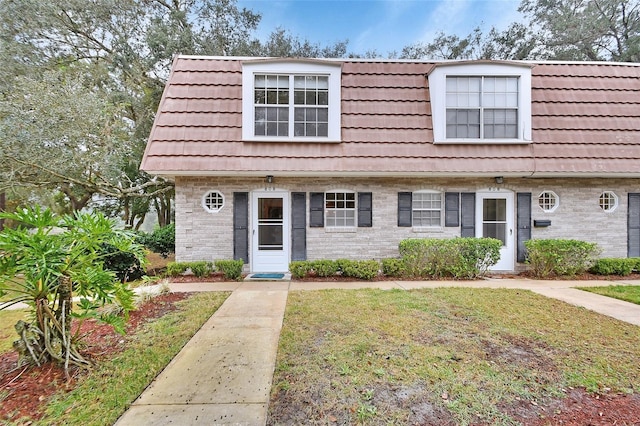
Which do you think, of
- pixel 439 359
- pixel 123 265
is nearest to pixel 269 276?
pixel 123 265

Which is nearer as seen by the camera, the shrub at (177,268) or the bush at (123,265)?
the shrub at (177,268)

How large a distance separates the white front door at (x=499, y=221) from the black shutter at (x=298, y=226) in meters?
4.70

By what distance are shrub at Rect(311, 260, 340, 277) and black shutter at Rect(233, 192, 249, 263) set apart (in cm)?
187

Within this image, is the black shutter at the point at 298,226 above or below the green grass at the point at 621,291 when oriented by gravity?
above

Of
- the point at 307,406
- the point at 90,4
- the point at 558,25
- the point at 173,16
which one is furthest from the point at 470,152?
the point at 90,4

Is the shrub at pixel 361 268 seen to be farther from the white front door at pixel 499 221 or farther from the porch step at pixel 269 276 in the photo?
the white front door at pixel 499 221

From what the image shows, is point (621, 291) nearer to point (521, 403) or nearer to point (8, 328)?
point (521, 403)

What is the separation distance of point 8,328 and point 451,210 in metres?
9.01

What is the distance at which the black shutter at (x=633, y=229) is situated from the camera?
8.32m

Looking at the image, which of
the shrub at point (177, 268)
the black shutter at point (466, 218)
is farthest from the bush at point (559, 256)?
the shrub at point (177, 268)

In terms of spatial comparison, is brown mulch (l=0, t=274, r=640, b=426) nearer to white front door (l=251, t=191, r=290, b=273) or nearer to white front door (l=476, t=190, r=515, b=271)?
white front door (l=251, t=191, r=290, b=273)

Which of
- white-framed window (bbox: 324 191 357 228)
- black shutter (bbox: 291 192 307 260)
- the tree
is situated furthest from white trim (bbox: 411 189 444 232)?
the tree

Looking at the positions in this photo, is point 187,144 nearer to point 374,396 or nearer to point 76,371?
point 76,371

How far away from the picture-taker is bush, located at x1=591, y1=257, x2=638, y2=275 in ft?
25.2
